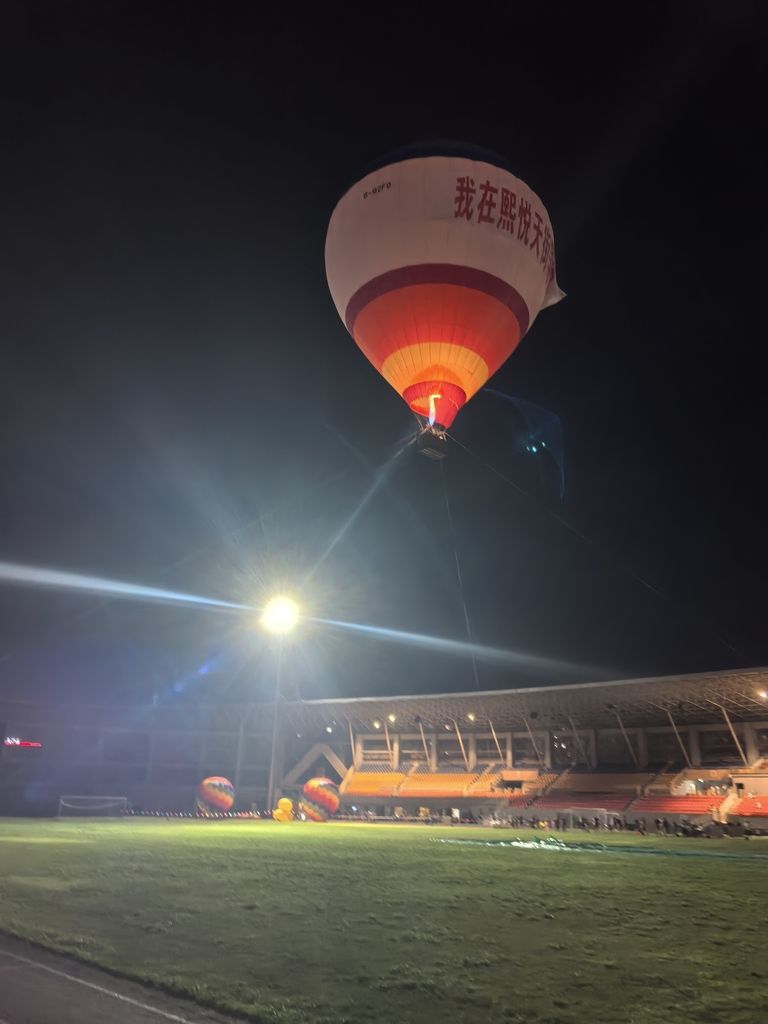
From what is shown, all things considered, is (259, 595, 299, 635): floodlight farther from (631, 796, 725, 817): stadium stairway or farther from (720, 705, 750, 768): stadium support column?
(720, 705, 750, 768): stadium support column

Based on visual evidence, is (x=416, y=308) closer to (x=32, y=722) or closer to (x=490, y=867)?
(x=490, y=867)

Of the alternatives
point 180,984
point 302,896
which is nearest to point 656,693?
point 302,896

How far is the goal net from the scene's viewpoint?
48.0 m

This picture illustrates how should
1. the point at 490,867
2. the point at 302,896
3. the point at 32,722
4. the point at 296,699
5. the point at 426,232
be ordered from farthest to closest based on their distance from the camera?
the point at 296,699
the point at 32,722
the point at 426,232
the point at 490,867
the point at 302,896

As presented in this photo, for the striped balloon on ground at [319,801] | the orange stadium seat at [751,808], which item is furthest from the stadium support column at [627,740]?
the striped balloon on ground at [319,801]

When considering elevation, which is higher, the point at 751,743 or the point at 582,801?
the point at 751,743

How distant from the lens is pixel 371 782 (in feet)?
216

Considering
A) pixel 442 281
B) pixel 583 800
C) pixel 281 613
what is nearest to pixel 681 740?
pixel 583 800

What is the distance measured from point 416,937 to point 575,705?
164ft

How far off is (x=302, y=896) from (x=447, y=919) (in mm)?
2607

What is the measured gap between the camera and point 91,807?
49.8m

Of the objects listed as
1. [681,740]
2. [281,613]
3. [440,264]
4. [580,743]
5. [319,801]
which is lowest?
[319,801]

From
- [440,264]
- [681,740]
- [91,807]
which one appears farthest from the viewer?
[681,740]

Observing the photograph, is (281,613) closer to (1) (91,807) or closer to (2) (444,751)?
(1) (91,807)
